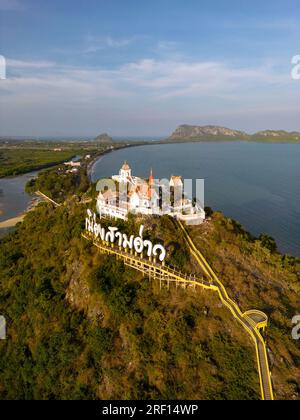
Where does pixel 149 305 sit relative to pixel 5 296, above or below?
above

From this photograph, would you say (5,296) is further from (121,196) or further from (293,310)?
(293,310)

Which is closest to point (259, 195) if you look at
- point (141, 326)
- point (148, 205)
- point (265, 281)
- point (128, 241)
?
point (148, 205)

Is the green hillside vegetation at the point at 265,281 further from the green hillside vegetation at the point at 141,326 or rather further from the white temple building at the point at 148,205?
the white temple building at the point at 148,205

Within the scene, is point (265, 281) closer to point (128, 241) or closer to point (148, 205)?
point (128, 241)

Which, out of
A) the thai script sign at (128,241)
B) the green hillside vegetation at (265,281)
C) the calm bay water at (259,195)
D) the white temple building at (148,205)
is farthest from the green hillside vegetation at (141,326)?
the calm bay water at (259,195)

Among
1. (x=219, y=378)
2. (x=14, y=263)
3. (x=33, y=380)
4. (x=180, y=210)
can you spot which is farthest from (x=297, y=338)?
(x=14, y=263)

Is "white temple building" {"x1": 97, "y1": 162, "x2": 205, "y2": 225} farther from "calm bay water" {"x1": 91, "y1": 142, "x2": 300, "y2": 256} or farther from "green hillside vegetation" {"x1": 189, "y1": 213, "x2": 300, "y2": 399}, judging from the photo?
"calm bay water" {"x1": 91, "y1": 142, "x2": 300, "y2": 256}

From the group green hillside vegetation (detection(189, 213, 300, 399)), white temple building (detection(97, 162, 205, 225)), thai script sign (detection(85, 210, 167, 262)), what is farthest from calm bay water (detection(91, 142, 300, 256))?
thai script sign (detection(85, 210, 167, 262))
